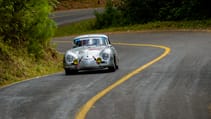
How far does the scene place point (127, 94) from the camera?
1283cm

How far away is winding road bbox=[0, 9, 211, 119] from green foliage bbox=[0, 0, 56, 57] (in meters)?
4.11

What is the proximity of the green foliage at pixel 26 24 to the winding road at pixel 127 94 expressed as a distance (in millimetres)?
4114

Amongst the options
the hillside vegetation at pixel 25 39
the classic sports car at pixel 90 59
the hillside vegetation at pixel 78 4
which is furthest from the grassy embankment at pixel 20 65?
the hillside vegetation at pixel 78 4

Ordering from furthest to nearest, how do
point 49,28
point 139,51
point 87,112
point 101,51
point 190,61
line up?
1. point 139,51
2. point 49,28
3. point 190,61
4. point 101,51
5. point 87,112

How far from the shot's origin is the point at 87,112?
10.7 metres

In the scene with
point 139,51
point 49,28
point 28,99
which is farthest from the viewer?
point 139,51

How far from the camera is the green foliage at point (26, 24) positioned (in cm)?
2111

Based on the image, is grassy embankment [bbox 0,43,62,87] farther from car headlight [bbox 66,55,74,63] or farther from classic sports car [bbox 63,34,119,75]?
classic sports car [bbox 63,34,119,75]

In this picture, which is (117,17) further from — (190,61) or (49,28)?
(190,61)

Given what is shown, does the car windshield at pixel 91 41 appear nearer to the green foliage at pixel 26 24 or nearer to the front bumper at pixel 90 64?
the front bumper at pixel 90 64

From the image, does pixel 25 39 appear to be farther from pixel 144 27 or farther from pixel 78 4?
pixel 78 4

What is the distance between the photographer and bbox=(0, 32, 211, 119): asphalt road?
1061 cm

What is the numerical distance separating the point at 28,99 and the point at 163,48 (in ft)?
51.6

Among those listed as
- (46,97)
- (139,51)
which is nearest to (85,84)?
(46,97)
